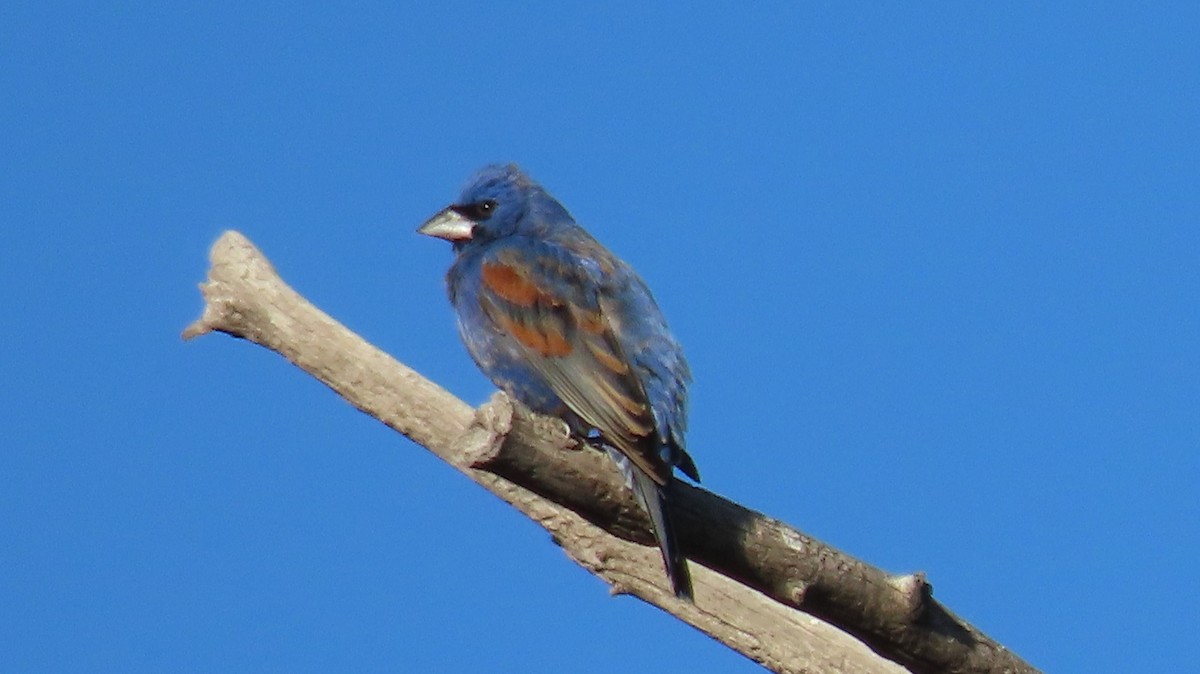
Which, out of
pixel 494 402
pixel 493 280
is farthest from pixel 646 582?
pixel 494 402

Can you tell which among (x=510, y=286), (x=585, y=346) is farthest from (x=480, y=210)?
(x=585, y=346)

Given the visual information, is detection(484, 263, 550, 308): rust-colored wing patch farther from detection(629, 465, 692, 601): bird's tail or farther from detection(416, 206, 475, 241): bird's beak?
detection(629, 465, 692, 601): bird's tail

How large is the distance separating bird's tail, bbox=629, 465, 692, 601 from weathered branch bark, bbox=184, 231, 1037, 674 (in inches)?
3.0

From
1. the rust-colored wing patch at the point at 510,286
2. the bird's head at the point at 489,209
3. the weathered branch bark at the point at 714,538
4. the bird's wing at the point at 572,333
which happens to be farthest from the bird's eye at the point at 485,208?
the weathered branch bark at the point at 714,538

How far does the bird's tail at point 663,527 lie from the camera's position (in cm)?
599

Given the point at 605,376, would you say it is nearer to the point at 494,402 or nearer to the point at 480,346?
the point at 480,346

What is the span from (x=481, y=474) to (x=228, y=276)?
4.90 ft

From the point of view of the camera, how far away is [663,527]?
19.6 feet

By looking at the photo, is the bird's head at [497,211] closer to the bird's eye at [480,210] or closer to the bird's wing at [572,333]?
the bird's eye at [480,210]

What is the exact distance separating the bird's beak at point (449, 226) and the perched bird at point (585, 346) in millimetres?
226

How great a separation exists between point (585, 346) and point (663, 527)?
1271mm

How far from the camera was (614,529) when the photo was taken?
20.4 ft

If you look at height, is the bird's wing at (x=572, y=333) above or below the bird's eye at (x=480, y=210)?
below

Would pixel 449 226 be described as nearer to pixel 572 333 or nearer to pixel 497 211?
pixel 497 211
